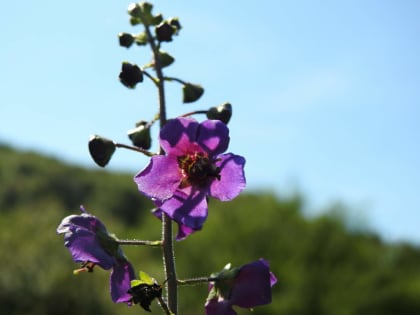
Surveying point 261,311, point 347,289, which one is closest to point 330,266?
point 347,289

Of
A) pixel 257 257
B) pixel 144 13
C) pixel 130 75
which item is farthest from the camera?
pixel 257 257

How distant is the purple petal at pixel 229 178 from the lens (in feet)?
8.34

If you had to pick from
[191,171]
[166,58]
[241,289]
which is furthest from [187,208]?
[166,58]

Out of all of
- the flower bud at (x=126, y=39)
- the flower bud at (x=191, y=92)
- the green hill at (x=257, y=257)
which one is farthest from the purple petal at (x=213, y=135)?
the green hill at (x=257, y=257)

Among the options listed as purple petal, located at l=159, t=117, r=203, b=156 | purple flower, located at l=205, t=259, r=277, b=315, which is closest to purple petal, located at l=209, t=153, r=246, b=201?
purple petal, located at l=159, t=117, r=203, b=156

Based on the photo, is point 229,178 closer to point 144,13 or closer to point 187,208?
point 187,208

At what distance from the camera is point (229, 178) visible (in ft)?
8.47

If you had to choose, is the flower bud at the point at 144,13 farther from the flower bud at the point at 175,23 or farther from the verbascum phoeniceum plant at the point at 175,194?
the verbascum phoeniceum plant at the point at 175,194

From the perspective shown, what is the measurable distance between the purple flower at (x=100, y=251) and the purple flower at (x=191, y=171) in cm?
24

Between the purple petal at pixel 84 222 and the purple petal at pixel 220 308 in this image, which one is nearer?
the purple petal at pixel 220 308

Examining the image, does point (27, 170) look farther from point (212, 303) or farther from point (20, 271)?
point (212, 303)

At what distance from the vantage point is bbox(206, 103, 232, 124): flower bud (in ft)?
8.90

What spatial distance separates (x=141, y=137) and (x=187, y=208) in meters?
0.40

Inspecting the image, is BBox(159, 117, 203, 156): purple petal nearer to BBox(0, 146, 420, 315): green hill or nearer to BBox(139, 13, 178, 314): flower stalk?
BBox(139, 13, 178, 314): flower stalk
